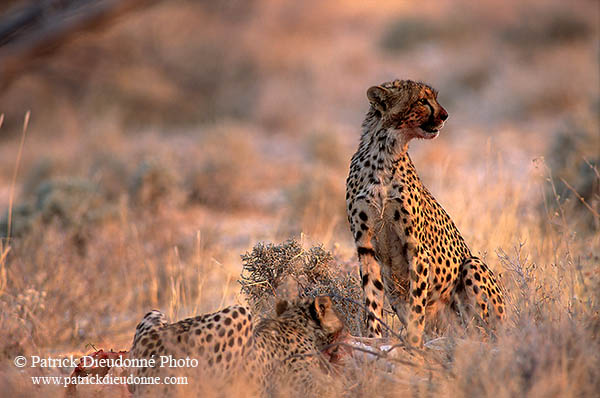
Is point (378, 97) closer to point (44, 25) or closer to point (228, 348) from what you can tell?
point (228, 348)

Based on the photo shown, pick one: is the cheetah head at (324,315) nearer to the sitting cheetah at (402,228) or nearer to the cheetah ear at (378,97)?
the sitting cheetah at (402,228)

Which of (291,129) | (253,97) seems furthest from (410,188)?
(253,97)

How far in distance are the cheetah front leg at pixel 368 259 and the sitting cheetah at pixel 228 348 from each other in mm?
506

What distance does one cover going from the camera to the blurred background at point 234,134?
19.4 ft

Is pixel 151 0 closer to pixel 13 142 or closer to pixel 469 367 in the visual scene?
pixel 469 367

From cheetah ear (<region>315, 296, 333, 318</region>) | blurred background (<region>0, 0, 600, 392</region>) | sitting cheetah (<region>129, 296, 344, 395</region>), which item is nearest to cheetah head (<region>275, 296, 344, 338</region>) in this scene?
cheetah ear (<region>315, 296, 333, 318</region>)

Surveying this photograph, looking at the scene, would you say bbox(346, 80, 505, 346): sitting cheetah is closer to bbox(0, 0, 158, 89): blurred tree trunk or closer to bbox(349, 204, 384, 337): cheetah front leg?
bbox(349, 204, 384, 337): cheetah front leg

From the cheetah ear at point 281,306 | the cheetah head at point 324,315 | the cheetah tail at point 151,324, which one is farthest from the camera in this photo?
the cheetah ear at point 281,306

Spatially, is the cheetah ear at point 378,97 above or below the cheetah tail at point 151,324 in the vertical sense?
above

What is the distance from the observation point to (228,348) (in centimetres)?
314

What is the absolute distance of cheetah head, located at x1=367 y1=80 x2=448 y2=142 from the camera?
4.04 meters

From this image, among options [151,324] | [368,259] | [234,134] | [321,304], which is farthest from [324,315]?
[234,134]

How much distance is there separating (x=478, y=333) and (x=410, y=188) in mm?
879

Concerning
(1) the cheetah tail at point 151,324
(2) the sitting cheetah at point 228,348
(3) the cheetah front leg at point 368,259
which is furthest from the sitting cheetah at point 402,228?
(1) the cheetah tail at point 151,324
